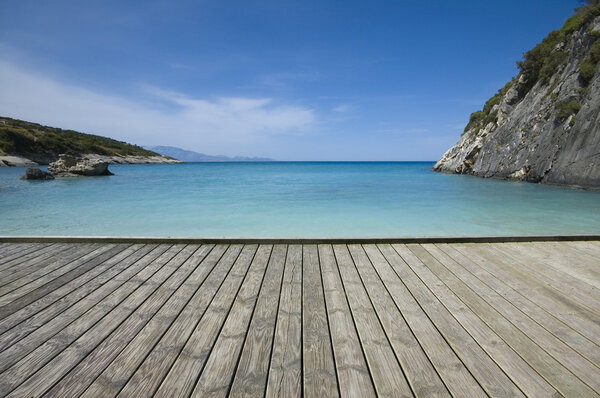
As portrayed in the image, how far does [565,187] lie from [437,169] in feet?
91.3

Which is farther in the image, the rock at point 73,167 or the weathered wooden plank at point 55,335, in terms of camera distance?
the rock at point 73,167

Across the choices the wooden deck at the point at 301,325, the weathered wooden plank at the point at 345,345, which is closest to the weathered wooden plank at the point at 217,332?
the wooden deck at the point at 301,325

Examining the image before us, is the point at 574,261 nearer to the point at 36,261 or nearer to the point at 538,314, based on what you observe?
the point at 538,314

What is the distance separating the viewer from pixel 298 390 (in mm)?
1780

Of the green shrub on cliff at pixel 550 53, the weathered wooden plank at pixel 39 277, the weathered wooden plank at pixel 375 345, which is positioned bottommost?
the weathered wooden plank at pixel 39 277

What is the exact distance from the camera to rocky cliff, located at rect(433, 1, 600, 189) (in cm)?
1948

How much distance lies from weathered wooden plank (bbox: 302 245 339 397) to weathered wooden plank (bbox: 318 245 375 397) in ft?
0.15

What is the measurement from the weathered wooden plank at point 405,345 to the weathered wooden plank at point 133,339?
174 cm

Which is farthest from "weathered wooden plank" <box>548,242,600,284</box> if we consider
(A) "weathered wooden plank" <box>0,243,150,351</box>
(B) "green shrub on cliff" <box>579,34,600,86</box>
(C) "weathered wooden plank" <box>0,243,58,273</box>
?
(B) "green shrub on cliff" <box>579,34,600,86</box>

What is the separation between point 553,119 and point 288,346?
28.8m

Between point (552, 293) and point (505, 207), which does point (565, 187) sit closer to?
point (505, 207)

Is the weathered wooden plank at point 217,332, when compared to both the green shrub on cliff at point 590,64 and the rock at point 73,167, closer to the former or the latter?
the green shrub on cliff at point 590,64

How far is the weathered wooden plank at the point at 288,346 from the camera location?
71.2 inches

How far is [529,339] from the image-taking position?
7.50 feet
